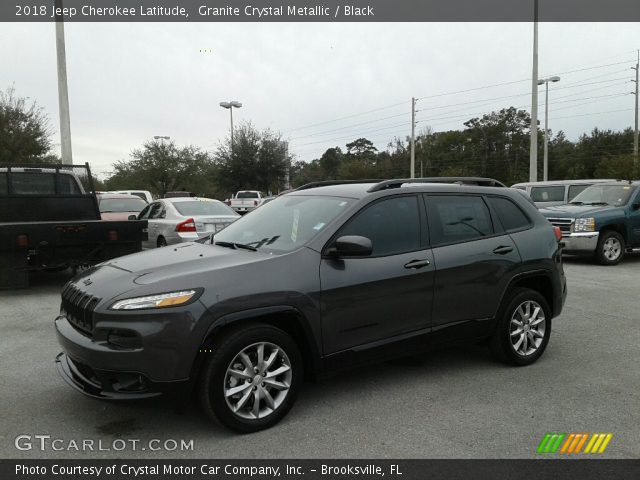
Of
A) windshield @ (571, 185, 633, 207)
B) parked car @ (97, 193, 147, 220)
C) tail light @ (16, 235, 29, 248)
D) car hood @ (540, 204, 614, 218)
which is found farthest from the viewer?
parked car @ (97, 193, 147, 220)

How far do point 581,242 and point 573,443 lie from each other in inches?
353

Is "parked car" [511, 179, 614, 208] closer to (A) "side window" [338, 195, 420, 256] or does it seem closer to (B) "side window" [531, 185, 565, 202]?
(B) "side window" [531, 185, 565, 202]

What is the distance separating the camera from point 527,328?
4.84 metres

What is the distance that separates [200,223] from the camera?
10844 mm

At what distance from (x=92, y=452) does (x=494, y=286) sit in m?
3.37

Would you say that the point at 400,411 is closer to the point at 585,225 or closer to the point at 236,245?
the point at 236,245

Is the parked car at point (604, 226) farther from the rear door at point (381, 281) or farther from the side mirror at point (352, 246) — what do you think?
the side mirror at point (352, 246)

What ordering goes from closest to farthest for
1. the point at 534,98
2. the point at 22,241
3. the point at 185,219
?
the point at 22,241, the point at 185,219, the point at 534,98

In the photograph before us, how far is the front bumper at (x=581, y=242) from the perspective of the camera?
11180 mm

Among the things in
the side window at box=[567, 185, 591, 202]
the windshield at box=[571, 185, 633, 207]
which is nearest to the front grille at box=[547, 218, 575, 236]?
the windshield at box=[571, 185, 633, 207]

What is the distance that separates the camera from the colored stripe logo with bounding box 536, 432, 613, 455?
327cm

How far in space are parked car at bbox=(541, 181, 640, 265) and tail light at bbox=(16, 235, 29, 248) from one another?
10246mm

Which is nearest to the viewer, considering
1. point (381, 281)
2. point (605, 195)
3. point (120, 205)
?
point (381, 281)

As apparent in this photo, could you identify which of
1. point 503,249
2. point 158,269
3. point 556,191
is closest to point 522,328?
point 503,249
